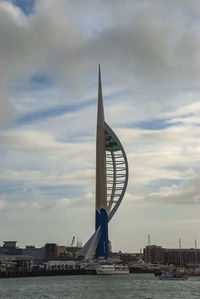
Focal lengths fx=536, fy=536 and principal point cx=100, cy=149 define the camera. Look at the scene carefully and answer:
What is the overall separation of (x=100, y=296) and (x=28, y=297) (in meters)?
6.52

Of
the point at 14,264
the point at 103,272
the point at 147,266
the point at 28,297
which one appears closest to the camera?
the point at 28,297

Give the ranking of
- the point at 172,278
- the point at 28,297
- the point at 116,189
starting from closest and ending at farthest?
the point at 28,297
the point at 172,278
the point at 116,189

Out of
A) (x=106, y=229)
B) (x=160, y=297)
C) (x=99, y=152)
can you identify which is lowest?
(x=160, y=297)

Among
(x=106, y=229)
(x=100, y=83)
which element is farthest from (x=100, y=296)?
(x=100, y=83)

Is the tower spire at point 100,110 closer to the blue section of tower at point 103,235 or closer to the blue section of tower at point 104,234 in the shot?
the blue section of tower at point 103,235

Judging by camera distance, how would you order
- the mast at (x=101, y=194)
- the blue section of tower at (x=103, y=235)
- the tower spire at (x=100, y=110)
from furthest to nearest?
the tower spire at (x=100, y=110)
the mast at (x=101, y=194)
the blue section of tower at (x=103, y=235)

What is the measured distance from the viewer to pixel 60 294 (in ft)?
168

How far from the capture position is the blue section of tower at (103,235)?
3848 inches

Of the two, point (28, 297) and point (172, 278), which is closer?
point (28, 297)

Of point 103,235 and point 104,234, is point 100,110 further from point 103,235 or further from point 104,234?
point 103,235

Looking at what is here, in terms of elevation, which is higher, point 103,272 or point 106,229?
point 106,229

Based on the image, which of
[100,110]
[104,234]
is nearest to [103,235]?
[104,234]

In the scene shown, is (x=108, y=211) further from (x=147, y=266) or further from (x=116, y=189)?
(x=147, y=266)

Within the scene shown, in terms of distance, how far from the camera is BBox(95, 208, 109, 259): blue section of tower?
97750mm
